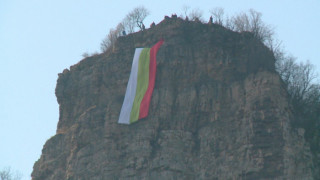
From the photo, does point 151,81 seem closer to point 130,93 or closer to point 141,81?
point 141,81

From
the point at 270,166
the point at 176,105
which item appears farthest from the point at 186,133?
the point at 270,166

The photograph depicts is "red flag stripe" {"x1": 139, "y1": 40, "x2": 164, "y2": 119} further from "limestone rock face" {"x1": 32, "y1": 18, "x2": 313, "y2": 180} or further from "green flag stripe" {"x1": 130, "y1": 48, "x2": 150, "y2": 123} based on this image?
"limestone rock face" {"x1": 32, "y1": 18, "x2": 313, "y2": 180}

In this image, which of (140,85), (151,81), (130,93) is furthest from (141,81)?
(130,93)

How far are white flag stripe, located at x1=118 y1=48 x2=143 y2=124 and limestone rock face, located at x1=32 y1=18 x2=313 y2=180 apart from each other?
44 centimetres

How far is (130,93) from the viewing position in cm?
5031

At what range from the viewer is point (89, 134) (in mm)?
49781

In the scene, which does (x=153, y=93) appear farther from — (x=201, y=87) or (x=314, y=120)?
(x=314, y=120)

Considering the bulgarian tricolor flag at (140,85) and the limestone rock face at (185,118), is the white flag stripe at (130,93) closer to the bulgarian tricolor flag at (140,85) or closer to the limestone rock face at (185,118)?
the bulgarian tricolor flag at (140,85)

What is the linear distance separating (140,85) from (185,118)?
346 centimetres

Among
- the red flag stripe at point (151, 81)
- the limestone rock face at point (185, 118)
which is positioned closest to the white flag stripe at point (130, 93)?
the limestone rock face at point (185, 118)

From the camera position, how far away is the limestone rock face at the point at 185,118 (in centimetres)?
4569

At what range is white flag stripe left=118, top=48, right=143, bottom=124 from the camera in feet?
162

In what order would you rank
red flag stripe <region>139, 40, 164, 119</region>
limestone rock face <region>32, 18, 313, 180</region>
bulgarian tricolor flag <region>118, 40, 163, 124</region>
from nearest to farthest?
1. limestone rock face <region>32, 18, 313, 180</region>
2. red flag stripe <region>139, 40, 164, 119</region>
3. bulgarian tricolor flag <region>118, 40, 163, 124</region>

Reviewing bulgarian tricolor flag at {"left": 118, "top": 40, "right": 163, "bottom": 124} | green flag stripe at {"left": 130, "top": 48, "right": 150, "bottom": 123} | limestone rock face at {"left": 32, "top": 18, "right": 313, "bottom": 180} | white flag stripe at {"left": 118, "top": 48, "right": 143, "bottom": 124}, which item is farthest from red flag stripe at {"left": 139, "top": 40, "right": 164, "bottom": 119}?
white flag stripe at {"left": 118, "top": 48, "right": 143, "bottom": 124}
